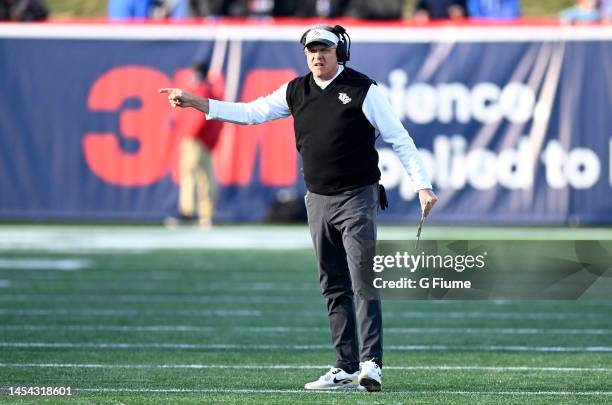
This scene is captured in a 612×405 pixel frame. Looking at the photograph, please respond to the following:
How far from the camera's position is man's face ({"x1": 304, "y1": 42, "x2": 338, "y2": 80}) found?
7676 mm

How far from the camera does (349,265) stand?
776 centimetres

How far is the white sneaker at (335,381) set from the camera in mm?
7750

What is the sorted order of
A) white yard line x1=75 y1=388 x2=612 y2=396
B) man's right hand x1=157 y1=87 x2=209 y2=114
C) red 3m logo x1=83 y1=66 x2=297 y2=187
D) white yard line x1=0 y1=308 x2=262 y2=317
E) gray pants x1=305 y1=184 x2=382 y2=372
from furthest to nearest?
red 3m logo x1=83 y1=66 x2=297 y2=187
white yard line x1=0 y1=308 x2=262 y2=317
man's right hand x1=157 y1=87 x2=209 y2=114
gray pants x1=305 y1=184 x2=382 y2=372
white yard line x1=75 y1=388 x2=612 y2=396

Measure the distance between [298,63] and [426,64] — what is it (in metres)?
1.74

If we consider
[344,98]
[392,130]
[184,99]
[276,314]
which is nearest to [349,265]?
[392,130]

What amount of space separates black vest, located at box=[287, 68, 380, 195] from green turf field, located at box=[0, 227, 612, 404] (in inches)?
45.3

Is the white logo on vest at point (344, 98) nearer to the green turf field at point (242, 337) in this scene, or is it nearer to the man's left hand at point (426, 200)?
the man's left hand at point (426, 200)

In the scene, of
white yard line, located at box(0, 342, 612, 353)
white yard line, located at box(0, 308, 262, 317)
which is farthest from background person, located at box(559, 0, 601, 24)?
white yard line, located at box(0, 342, 612, 353)

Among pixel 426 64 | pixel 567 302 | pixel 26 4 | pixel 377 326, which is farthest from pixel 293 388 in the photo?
pixel 26 4

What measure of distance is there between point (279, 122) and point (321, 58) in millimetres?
12208

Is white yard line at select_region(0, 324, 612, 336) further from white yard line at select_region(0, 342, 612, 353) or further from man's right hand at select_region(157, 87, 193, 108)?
man's right hand at select_region(157, 87, 193, 108)

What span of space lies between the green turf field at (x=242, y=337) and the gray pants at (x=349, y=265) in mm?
322

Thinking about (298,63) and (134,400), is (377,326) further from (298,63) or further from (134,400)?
(298,63)

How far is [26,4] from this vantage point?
20812 mm
